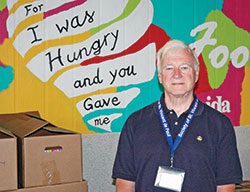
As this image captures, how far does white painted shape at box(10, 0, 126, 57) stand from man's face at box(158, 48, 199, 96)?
1020mm

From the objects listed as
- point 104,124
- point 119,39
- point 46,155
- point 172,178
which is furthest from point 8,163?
Result: point 119,39

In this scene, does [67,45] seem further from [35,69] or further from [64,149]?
[64,149]

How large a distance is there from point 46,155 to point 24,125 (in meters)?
0.28

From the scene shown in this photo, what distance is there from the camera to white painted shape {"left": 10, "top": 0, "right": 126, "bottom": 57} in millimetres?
2402

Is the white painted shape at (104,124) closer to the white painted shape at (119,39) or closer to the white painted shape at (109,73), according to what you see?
the white painted shape at (109,73)

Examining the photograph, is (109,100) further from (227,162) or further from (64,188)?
(227,162)

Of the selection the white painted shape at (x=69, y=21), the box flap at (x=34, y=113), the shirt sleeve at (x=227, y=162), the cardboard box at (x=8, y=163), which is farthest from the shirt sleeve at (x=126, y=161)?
the white painted shape at (x=69, y=21)

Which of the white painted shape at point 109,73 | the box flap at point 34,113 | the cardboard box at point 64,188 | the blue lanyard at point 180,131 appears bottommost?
the cardboard box at point 64,188

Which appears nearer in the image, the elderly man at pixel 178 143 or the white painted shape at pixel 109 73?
the elderly man at pixel 178 143

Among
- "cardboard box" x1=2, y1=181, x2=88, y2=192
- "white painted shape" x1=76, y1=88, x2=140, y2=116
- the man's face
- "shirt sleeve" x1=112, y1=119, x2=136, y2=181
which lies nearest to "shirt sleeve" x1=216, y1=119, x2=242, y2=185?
the man's face

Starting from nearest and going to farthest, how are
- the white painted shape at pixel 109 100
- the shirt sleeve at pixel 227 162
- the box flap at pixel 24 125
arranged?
1. the shirt sleeve at pixel 227 162
2. the box flap at pixel 24 125
3. the white painted shape at pixel 109 100

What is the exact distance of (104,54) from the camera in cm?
264

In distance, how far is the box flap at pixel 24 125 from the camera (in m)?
1.92

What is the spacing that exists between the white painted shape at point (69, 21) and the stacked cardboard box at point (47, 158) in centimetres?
66
